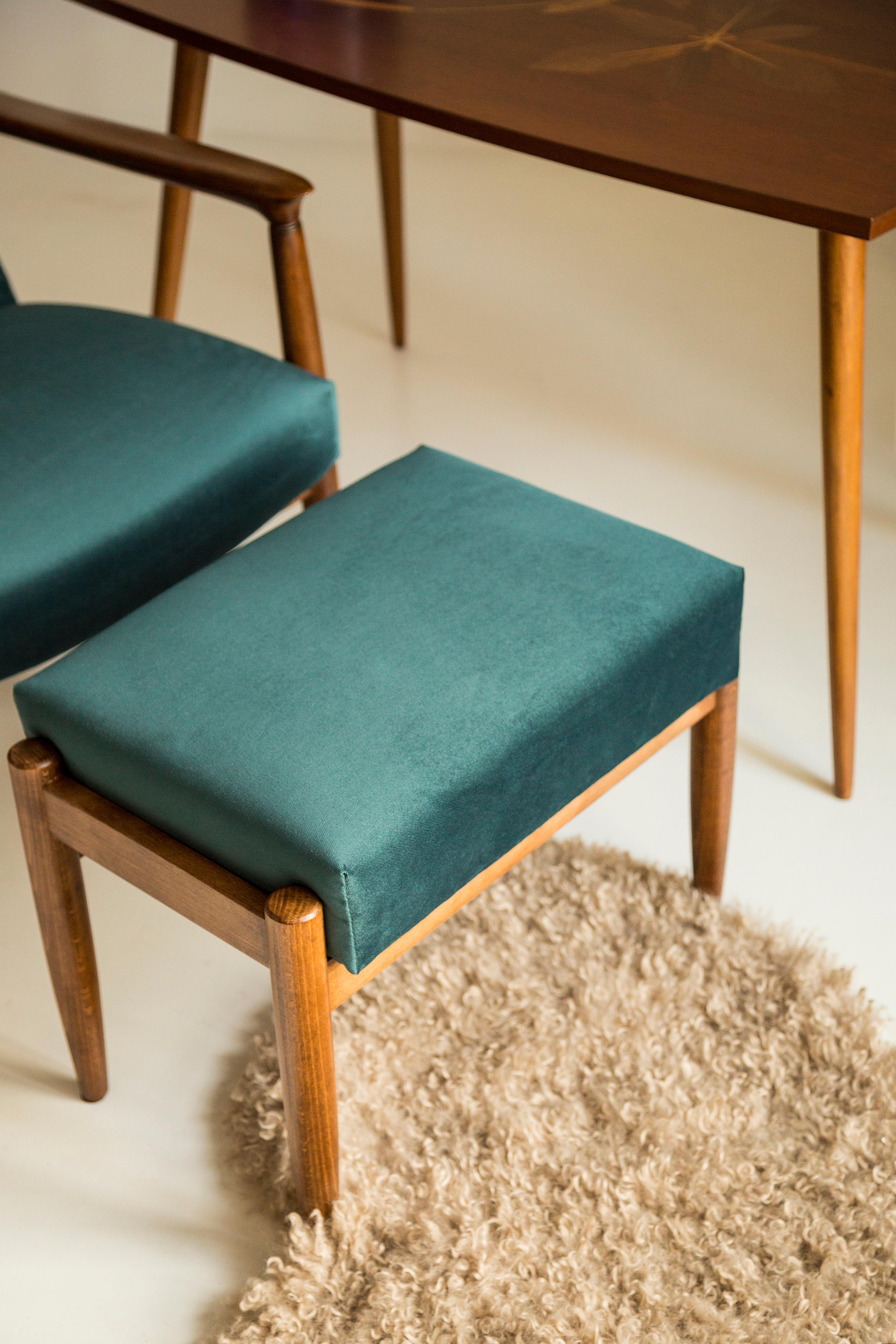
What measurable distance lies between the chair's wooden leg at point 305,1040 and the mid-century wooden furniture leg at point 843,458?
0.75 metres

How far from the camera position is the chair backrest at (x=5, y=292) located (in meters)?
1.65

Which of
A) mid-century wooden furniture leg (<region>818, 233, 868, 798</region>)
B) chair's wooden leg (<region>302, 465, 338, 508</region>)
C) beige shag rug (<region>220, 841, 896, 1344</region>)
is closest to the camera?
beige shag rug (<region>220, 841, 896, 1344</region>)

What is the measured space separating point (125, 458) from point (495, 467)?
95 cm

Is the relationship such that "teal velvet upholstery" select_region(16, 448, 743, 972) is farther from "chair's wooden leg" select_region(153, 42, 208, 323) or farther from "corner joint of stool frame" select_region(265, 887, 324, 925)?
"chair's wooden leg" select_region(153, 42, 208, 323)

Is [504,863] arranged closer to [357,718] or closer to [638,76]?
[357,718]

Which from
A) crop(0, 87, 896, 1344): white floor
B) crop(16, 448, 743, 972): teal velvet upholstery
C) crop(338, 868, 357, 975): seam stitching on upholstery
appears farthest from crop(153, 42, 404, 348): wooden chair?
crop(338, 868, 357, 975): seam stitching on upholstery

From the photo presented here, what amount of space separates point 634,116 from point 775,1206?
103 centimetres

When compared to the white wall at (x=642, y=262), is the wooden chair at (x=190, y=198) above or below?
above

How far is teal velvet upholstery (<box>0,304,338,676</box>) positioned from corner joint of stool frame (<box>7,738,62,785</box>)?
186mm

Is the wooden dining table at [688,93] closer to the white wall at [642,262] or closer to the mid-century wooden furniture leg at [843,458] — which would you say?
the mid-century wooden furniture leg at [843,458]

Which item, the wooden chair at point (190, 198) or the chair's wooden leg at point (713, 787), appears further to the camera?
the wooden chair at point (190, 198)

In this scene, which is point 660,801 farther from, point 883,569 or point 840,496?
point 883,569

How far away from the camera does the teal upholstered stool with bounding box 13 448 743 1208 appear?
923mm

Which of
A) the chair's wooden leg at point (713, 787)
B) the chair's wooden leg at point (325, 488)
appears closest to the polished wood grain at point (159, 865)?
the chair's wooden leg at point (713, 787)
